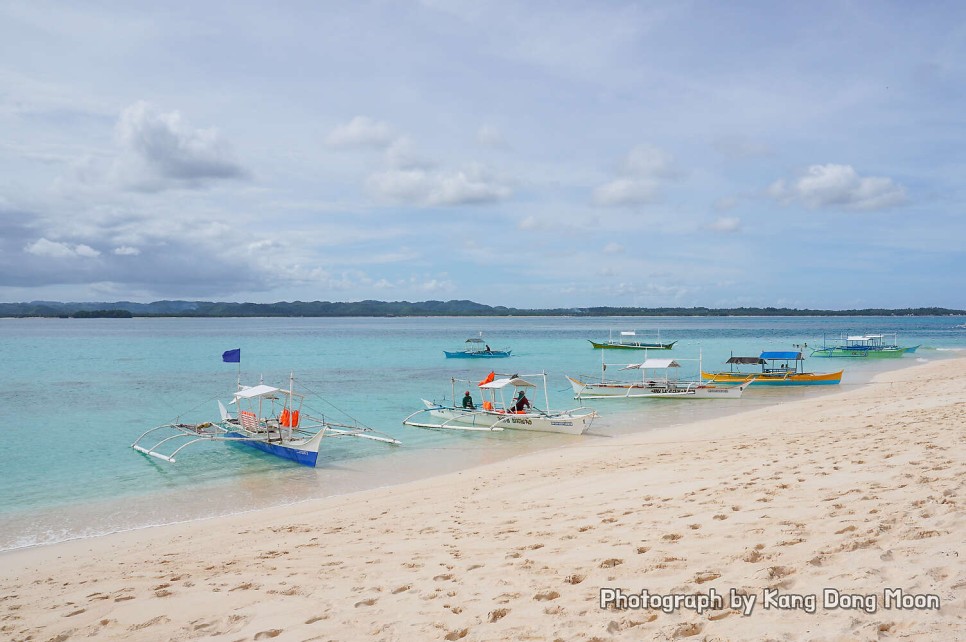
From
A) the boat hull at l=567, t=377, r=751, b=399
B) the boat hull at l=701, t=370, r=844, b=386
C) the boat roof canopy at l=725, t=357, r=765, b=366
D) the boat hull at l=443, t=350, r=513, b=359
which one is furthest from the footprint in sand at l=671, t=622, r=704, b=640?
the boat hull at l=443, t=350, r=513, b=359

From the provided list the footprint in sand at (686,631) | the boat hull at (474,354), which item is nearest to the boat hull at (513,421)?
the footprint in sand at (686,631)

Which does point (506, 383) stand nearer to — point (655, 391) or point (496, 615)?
point (655, 391)

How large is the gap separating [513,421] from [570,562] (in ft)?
55.2

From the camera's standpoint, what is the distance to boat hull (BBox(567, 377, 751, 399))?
3192 cm

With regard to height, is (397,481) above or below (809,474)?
below

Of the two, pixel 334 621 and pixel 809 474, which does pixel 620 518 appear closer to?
pixel 809 474

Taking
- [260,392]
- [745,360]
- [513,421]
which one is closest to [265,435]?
[260,392]

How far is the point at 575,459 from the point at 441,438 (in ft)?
23.8

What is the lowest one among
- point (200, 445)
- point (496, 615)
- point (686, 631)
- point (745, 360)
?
point (200, 445)

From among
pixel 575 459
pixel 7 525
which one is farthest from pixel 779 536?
pixel 7 525

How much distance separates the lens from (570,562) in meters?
6.68

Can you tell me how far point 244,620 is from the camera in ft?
20.4

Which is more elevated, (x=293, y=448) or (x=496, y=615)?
(x=496, y=615)

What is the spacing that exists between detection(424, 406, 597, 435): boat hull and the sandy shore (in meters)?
9.86
